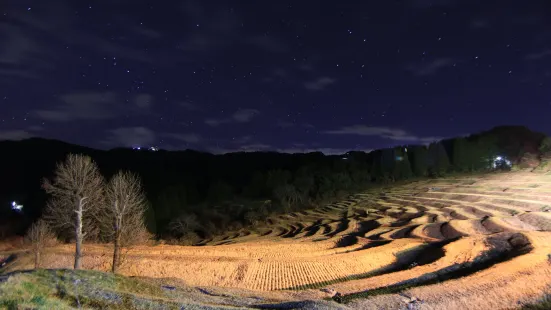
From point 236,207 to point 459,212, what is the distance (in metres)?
64.1

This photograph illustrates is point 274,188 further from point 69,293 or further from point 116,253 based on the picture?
point 69,293

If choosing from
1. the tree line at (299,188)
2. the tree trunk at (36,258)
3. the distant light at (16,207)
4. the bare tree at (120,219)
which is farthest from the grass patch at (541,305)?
Answer: the distant light at (16,207)

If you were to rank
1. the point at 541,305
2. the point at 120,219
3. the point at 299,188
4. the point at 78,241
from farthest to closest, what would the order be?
the point at 299,188 < the point at 120,219 < the point at 78,241 < the point at 541,305

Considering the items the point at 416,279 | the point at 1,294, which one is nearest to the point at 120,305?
the point at 1,294

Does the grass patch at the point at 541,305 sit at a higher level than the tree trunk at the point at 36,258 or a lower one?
higher

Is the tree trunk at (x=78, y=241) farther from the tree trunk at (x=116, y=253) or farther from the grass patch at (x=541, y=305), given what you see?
the grass patch at (x=541, y=305)

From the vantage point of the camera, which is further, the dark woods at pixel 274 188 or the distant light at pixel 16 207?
the distant light at pixel 16 207

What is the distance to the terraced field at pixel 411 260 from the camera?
55.1 feet

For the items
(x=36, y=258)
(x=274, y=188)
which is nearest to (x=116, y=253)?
(x=36, y=258)

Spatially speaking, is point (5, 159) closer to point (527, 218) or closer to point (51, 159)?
point (51, 159)

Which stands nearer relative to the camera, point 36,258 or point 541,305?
point 541,305

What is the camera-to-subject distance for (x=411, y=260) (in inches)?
1147

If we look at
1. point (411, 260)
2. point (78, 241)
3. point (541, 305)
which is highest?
point (78, 241)

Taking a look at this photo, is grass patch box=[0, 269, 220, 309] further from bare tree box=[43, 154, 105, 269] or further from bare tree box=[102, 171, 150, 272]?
bare tree box=[43, 154, 105, 269]
